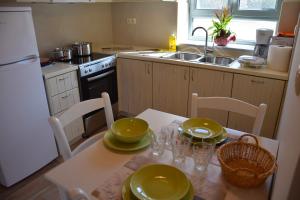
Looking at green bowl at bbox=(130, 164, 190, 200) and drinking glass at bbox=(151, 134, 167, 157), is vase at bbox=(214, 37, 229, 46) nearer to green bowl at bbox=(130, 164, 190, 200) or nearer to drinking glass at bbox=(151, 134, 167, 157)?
drinking glass at bbox=(151, 134, 167, 157)

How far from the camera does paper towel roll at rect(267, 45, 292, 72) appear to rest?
2.03 m

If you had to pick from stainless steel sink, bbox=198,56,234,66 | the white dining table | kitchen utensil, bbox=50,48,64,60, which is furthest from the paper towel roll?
kitchen utensil, bbox=50,48,64,60

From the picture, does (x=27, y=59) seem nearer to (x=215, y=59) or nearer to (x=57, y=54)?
(x=57, y=54)

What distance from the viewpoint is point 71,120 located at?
131 centimetres

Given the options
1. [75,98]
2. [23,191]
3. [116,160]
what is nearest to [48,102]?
[75,98]

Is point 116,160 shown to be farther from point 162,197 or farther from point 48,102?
point 48,102

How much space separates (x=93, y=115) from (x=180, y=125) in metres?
1.55

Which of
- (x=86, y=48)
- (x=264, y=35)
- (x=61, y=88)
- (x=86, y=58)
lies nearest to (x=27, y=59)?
(x=61, y=88)

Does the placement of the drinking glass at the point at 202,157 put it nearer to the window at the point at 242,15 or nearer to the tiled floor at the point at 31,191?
Result: the tiled floor at the point at 31,191

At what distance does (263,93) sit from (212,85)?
A: 451 mm

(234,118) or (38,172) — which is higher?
(234,118)

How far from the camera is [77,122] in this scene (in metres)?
2.50

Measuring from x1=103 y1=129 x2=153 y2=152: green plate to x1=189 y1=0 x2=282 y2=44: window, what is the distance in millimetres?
2127

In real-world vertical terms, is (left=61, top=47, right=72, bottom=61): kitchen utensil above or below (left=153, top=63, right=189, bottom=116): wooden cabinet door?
above
